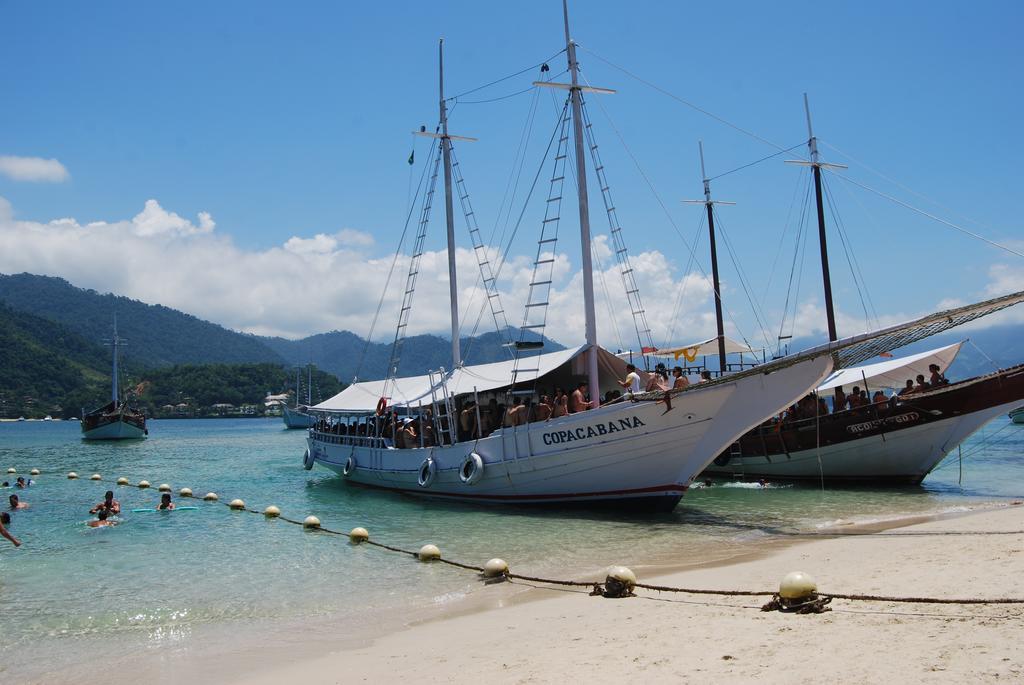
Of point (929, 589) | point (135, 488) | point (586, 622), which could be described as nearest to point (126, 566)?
point (586, 622)

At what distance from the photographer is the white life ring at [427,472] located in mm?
21203

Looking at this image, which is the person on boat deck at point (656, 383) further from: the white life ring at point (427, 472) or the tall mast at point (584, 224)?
the white life ring at point (427, 472)

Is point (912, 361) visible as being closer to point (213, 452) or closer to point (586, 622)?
point (586, 622)

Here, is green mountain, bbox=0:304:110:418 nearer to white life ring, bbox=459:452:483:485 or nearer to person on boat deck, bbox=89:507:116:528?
person on boat deck, bbox=89:507:116:528

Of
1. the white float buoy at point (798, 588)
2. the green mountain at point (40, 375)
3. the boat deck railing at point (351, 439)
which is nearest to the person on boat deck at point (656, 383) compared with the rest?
the white float buoy at point (798, 588)

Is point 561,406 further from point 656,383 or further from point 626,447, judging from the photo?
point 656,383

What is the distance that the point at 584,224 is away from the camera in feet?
62.4

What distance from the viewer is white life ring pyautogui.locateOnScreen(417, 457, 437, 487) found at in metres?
21.2

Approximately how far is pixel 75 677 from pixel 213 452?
170ft

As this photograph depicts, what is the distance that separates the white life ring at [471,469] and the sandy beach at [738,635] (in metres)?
8.38

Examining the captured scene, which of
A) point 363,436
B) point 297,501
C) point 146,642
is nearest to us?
point 146,642

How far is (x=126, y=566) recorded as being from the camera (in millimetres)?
14312

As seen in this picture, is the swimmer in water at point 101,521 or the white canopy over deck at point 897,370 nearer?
the swimmer in water at point 101,521

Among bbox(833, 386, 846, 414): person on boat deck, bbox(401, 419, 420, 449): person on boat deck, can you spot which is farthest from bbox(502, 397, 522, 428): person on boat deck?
bbox(833, 386, 846, 414): person on boat deck
